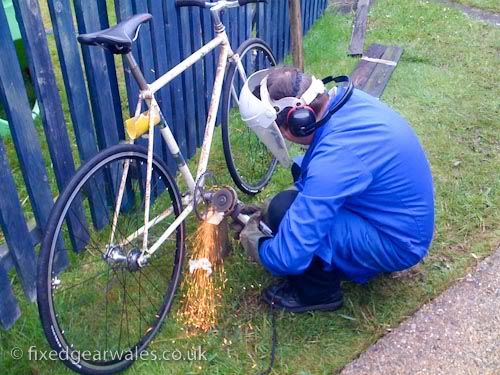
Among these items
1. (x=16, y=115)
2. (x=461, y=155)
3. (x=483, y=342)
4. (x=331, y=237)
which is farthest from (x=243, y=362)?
(x=461, y=155)

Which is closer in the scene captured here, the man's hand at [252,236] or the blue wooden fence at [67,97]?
the blue wooden fence at [67,97]

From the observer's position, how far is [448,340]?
10.1ft

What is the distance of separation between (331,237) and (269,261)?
0.33m

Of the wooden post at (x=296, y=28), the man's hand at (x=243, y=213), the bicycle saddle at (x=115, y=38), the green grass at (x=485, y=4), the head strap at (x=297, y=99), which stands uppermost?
the bicycle saddle at (x=115, y=38)

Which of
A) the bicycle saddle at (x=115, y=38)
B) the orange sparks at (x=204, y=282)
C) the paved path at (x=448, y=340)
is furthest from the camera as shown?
the orange sparks at (x=204, y=282)

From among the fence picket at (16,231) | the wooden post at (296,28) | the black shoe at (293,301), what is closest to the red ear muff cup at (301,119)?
the black shoe at (293,301)

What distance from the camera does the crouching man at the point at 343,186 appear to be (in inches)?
103

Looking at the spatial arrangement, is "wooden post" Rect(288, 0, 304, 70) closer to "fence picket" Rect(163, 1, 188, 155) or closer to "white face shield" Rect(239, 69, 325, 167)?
"fence picket" Rect(163, 1, 188, 155)

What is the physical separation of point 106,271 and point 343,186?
1584 millimetres

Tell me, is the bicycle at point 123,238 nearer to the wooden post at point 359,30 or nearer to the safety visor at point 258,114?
the safety visor at point 258,114

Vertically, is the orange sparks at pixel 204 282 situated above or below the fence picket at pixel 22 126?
below

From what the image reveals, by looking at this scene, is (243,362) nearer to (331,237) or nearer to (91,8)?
(331,237)

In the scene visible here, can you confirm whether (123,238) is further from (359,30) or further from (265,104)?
(359,30)

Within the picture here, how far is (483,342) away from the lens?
10.1 feet
